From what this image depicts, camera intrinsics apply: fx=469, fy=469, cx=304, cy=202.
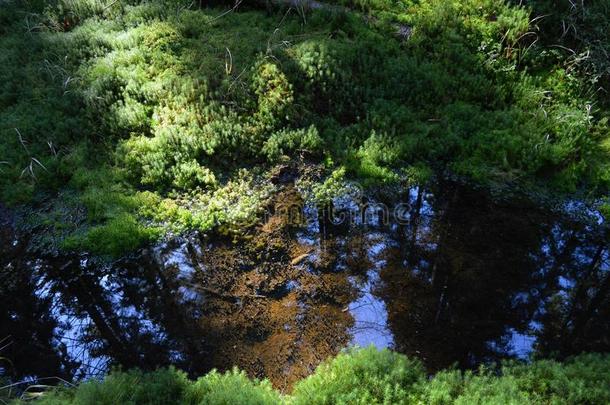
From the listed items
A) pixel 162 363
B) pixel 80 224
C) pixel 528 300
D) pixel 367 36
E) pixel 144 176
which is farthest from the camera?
pixel 367 36

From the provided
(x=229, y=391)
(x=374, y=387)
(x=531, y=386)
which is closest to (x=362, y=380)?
(x=374, y=387)

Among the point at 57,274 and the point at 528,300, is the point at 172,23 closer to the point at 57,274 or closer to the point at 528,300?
the point at 57,274

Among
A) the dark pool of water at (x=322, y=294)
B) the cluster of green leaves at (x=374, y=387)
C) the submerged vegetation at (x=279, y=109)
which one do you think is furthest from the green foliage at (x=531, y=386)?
the submerged vegetation at (x=279, y=109)

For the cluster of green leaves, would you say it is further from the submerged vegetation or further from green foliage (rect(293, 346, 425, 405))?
the submerged vegetation

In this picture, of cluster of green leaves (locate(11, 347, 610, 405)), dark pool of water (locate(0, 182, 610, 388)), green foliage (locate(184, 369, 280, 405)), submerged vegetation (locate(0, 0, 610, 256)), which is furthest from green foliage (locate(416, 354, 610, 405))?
submerged vegetation (locate(0, 0, 610, 256))

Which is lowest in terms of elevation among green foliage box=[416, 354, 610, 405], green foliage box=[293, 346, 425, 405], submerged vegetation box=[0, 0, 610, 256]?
green foliage box=[416, 354, 610, 405]

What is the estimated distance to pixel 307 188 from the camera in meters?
8.75

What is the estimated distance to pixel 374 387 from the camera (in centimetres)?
514

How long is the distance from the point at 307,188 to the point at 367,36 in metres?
3.95

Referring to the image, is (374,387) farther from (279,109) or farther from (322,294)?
(279,109)

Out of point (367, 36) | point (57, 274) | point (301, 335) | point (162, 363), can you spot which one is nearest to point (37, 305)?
point (57, 274)

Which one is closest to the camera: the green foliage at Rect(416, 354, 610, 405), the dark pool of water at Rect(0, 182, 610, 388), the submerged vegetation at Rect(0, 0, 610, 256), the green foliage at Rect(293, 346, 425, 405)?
the green foliage at Rect(416, 354, 610, 405)

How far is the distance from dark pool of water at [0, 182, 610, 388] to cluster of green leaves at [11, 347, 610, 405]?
0.66 metres

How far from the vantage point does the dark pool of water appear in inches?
249
